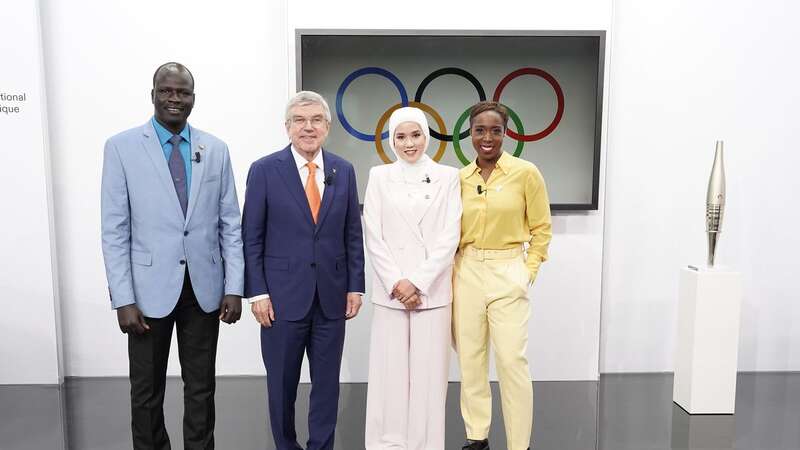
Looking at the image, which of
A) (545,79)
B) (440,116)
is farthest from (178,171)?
(545,79)

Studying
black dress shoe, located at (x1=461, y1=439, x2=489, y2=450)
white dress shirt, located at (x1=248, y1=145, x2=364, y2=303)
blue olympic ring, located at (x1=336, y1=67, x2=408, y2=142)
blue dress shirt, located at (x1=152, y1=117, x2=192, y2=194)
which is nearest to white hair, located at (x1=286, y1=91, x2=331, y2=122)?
white dress shirt, located at (x1=248, y1=145, x2=364, y2=303)

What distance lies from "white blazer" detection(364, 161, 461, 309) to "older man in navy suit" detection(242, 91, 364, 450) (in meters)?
0.11

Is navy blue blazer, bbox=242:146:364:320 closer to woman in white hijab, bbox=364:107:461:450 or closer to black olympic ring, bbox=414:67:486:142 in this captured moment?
woman in white hijab, bbox=364:107:461:450

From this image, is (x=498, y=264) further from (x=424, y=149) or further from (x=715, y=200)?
(x=715, y=200)

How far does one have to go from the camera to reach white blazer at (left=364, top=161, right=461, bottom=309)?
285 cm

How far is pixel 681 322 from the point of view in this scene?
3783mm

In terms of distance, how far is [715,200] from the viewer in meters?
3.69

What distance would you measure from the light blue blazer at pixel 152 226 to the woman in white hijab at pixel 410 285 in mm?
741

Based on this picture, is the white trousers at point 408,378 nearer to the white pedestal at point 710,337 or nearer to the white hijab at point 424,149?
the white hijab at point 424,149

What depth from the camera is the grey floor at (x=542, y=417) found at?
3.36 metres

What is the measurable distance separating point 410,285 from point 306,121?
0.86 metres

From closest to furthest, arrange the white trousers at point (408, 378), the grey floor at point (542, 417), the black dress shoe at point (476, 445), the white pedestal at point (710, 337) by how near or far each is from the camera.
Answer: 1. the white trousers at point (408, 378)
2. the black dress shoe at point (476, 445)
3. the grey floor at point (542, 417)
4. the white pedestal at point (710, 337)

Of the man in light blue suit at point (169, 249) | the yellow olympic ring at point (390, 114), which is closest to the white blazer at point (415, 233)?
the man in light blue suit at point (169, 249)

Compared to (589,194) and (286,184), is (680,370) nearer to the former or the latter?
(589,194)
